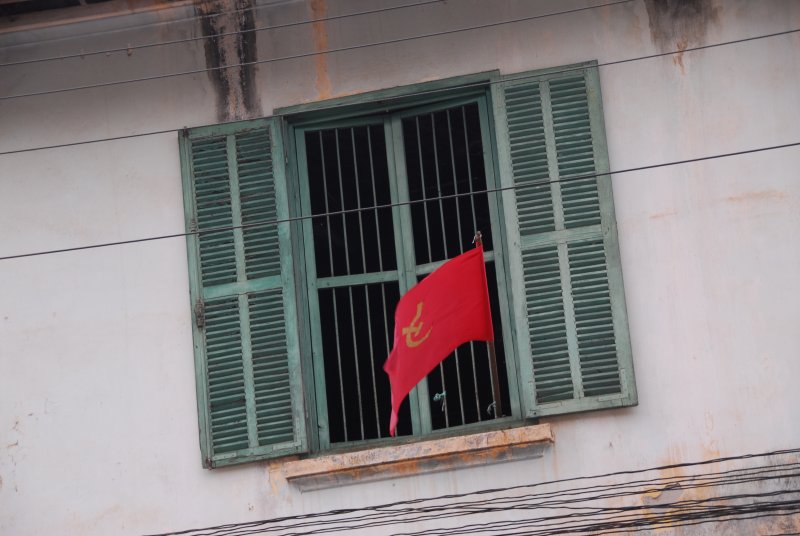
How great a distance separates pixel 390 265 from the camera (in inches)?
360

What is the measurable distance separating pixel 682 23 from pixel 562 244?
1.40 metres

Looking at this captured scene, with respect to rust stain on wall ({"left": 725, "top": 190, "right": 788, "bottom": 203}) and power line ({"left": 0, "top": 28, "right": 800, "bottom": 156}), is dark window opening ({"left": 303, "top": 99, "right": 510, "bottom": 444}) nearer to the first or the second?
power line ({"left": 0, "top": 28, "right": 800, "bottom": 156})

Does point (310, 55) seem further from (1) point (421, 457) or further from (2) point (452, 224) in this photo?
(1) point (421, 457)

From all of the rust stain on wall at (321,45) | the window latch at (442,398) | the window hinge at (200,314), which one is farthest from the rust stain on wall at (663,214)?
the window hinge at (200,314)

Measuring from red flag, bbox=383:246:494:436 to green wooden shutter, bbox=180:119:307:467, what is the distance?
71cm

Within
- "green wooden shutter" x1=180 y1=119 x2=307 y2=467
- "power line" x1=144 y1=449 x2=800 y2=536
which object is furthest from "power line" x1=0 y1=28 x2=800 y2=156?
"power line" x1=144 y1=449 x2=800 y2=536

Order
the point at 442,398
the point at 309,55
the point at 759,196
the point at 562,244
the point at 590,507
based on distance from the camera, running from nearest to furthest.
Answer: the point at 590,507, the point at 759,196, the point at 562,244, the point at 442,398, the point at 309,55

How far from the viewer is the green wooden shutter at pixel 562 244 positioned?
847 centimetres

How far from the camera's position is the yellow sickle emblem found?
8.30 m

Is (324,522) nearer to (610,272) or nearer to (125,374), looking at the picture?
(125,374)

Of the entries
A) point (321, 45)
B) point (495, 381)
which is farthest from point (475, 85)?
point (495, 381)

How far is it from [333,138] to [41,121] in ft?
5.58

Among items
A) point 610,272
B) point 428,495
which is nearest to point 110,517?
point 428,495

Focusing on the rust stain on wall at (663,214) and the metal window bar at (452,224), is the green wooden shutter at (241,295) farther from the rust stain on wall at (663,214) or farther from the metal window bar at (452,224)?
the rust stain on wall at (663,214)
